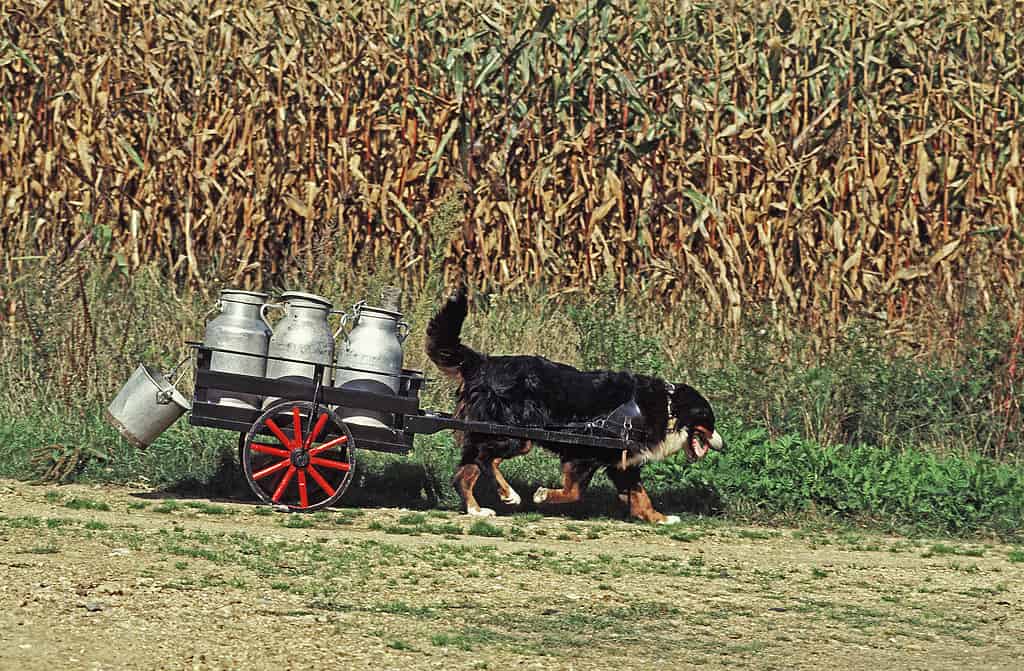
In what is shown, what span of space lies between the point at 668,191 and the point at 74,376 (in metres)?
5.70

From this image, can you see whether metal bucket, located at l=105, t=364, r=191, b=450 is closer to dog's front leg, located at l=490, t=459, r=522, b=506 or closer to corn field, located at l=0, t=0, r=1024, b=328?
dog's front leg, located at l=490, t=459, r=522, b=506

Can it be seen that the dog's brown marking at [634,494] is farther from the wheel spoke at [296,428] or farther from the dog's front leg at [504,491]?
the wheel spoke at [296,428]

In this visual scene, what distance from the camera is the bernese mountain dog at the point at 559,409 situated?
8.98 meters

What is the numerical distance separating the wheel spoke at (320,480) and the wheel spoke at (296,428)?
16 centimetres

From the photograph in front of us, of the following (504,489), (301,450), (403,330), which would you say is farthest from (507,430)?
(403,330)

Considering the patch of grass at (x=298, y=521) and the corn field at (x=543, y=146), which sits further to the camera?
the corn field at (x=543, y=146)

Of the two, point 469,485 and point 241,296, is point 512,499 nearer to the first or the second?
point 469,485

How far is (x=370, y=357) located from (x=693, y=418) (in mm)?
2200

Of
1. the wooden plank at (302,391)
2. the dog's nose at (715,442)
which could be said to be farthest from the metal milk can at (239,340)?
the dog's nose at (715,442)

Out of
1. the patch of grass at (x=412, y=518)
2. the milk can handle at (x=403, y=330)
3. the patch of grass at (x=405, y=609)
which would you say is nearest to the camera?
the patch of grass at (x=405, y=609)

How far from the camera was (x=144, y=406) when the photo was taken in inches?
347

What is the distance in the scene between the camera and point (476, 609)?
6340 millimetres

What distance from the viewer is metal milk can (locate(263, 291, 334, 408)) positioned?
28.8 feet

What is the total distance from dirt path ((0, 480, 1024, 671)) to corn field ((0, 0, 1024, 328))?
173 inches
